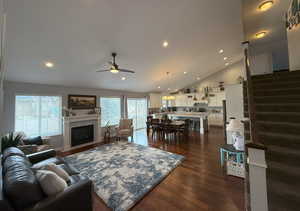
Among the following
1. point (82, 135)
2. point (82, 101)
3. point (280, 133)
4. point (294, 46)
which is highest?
point (294, 46)

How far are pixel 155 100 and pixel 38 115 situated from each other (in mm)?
6008

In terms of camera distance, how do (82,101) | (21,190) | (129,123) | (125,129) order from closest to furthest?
(21,190), (82,101), (125,129), (129,123)

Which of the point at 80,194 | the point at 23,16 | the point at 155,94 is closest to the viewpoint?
the point at 80,194

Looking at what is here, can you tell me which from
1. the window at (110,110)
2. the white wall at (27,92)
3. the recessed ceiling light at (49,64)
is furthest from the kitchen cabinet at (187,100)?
the recessed ceiling light at (49,64)

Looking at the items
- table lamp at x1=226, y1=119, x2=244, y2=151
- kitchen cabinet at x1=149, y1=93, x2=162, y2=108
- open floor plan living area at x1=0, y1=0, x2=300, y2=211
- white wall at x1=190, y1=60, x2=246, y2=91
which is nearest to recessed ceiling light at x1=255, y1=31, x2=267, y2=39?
open floor plan living area at x1=0, y1=0, x2=300, y2=211

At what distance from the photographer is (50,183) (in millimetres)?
1308

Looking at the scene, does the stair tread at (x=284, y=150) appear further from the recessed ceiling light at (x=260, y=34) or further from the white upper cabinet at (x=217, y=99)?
the white upper cabinet at (x=217, y=99)

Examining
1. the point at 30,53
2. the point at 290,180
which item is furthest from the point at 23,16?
the point at 290,180

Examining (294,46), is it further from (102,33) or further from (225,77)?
(102,33)

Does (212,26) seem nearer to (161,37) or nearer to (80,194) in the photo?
(161,37)

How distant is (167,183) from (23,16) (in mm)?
4018

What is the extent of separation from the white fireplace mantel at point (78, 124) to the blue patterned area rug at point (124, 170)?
37.3 inches

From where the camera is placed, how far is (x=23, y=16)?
2113 mm

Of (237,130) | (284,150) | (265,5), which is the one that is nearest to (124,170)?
(237,130)
